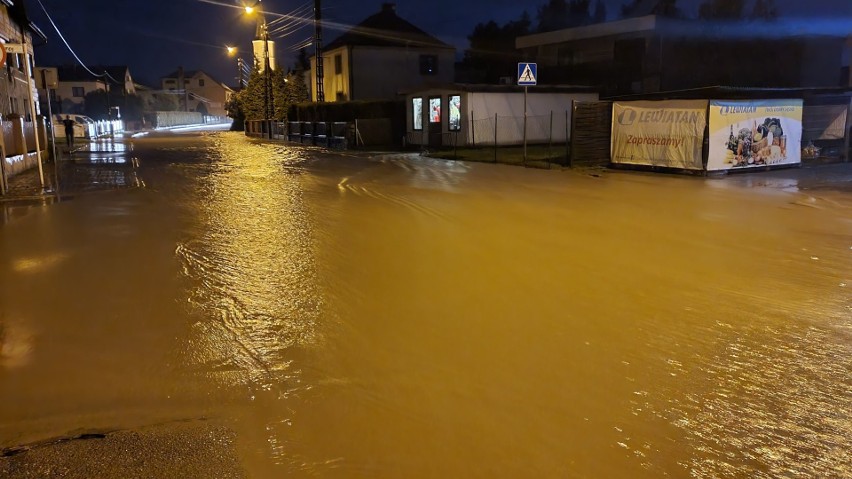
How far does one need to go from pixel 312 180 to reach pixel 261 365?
13.4 m

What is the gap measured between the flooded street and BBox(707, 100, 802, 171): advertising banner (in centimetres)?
695

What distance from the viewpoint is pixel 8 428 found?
4.20 metres

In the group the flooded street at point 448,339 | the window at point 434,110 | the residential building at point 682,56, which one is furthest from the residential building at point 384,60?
the flooded street at point 448,339

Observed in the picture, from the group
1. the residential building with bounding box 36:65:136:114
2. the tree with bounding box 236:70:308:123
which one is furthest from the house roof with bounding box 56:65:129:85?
the tree with bounding box 236:70:308:123

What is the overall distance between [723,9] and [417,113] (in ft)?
99.1

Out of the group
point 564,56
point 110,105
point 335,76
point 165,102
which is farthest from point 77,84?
point 564,56

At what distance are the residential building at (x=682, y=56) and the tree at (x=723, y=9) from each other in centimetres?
414

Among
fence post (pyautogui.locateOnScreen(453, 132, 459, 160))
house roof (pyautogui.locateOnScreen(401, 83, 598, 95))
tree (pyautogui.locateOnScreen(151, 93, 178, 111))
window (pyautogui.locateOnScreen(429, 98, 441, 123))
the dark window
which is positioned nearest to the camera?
fence post (pyautogui.locateOnScreen(453, 132, 459, 160))

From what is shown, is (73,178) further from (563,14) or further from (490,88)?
(563,14)

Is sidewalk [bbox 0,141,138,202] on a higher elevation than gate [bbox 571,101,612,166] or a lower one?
lower

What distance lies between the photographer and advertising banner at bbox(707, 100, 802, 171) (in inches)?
717

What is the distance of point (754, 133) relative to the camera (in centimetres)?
1897

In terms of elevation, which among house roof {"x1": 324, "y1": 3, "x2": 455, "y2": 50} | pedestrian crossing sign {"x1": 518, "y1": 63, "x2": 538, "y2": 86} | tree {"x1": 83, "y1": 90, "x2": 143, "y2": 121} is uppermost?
house roof {"x1": 324, "y1": 3, "x2": 455, "y2": 50}

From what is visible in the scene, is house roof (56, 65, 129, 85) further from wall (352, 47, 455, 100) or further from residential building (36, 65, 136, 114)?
wall (352, 47, 455, 100)
